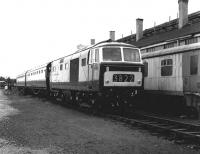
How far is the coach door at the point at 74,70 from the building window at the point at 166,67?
176 inches

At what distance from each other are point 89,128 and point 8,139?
9.11 feet

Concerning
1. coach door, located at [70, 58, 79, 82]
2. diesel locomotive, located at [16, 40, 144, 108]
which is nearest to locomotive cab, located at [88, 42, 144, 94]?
diesel locomotive, located at [16, 40, 144, 108]

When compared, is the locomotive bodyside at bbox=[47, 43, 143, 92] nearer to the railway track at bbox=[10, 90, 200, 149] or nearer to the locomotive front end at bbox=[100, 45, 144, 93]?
the locomotive front end at bbox=[100, 45, 144, 93]

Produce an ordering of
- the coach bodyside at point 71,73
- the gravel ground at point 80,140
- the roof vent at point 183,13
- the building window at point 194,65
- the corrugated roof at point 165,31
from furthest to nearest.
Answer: the roof vent at point 183,13 → the corrugated roof at point 165,31 → the coach bodyside at point 71,73 → the building window at point 194,65 → the gravel ground at point 80,140

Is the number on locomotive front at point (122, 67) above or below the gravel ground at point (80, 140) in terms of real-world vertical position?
above

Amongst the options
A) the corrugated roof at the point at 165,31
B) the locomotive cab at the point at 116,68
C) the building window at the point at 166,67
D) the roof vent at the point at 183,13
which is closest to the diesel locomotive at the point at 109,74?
the locomotive cab at the point at 116,68

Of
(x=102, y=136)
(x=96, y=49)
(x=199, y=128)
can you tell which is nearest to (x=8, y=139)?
(x=102, y=136)

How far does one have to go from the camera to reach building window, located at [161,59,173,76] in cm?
1468

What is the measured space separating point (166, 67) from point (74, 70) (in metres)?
5.05

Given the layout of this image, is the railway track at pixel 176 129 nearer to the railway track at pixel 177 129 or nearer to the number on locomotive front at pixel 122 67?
the railway track at pixel 177 129

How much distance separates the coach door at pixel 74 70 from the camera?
1663cm

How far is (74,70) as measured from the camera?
56.1 feet

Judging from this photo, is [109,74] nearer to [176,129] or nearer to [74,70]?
[74,70]

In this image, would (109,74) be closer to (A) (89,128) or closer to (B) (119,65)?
(B) (119,65)
